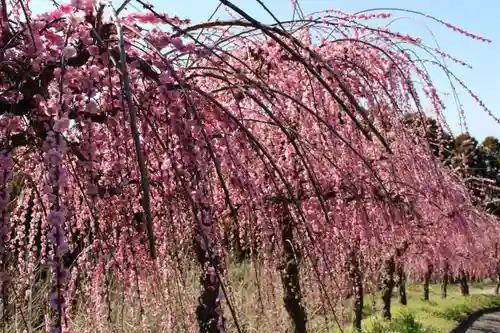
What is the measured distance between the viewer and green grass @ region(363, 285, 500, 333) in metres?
11.5

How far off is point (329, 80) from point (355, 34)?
790 mm

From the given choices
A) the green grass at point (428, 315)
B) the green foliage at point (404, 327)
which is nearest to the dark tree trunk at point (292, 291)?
the green grass at point (428, 315)

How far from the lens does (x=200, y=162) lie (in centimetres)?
205

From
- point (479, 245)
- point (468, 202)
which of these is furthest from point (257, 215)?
point (479, 245)

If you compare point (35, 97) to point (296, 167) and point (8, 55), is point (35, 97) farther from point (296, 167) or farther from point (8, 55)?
point (296, 167)

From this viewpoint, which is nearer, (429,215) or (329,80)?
(329,80)

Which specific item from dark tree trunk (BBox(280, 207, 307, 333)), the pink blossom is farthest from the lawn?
the pink blossom

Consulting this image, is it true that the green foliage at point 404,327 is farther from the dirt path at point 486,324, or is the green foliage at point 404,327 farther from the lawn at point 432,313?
the dirt path at point 486,324

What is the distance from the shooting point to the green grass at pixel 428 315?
37.7ft

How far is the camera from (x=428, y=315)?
607 inches

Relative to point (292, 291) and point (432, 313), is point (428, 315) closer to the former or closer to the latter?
point (432, 313)

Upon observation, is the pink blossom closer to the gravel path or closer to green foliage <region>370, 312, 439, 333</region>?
green foliage <region>370, 312, 439, 333</region>

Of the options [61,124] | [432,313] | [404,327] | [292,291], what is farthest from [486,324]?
[61,124]

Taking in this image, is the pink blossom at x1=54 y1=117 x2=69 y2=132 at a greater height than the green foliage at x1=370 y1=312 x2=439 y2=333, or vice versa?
the pink blossom at x1=54 y1=117 x2=69 y2=132
